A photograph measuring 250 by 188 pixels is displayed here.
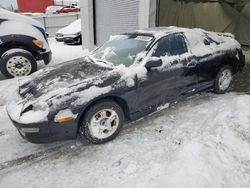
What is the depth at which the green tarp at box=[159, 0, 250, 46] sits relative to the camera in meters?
8.76

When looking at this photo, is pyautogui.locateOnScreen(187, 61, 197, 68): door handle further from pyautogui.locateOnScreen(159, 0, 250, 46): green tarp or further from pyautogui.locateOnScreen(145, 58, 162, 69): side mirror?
pyautogui.locateOnScreen(159, 0, 250, 46): green tarp

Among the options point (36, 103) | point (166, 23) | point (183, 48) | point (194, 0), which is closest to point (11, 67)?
point (36, 103)

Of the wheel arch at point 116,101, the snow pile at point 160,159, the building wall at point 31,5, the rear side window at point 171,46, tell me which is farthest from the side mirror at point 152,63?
the building wall at point 31,5

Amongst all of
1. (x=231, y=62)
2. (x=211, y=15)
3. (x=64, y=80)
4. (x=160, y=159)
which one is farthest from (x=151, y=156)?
(x=211, y=15)

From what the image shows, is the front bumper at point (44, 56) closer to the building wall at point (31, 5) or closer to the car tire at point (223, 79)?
the car tire at point (223, 79)

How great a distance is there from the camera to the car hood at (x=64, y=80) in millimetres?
3605

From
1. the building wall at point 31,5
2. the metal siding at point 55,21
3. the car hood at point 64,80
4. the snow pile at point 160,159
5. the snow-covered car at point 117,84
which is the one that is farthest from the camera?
the building wall at point 31,5

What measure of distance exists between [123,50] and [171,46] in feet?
2.72

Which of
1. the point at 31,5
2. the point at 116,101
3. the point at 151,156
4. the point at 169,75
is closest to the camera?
the point at 151,156

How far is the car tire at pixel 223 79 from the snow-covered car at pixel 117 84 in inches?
0.8

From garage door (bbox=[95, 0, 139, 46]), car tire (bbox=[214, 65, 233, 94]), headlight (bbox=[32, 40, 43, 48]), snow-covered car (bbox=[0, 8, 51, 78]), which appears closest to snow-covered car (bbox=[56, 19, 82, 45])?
garage door (bbox=[95, 0, 139, 46])

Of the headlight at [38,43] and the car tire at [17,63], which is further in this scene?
the headlight at [38,43]

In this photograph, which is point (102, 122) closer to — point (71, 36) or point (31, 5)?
point (71, 36)

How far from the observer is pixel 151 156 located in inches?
139
